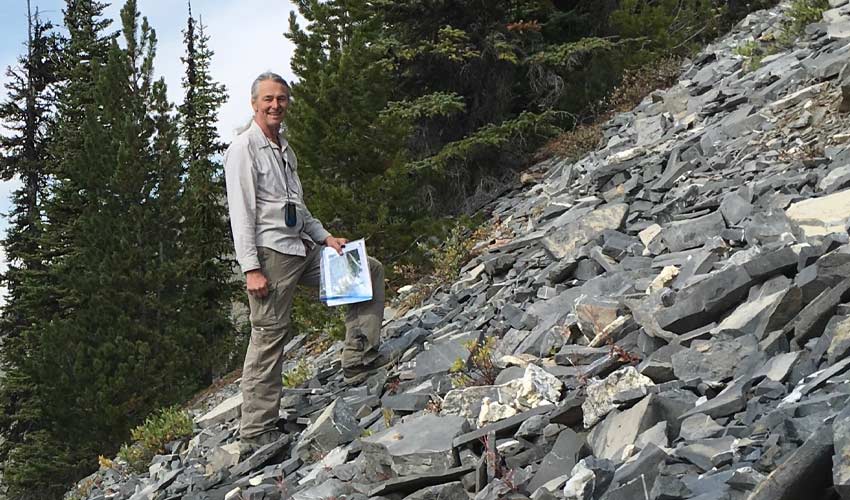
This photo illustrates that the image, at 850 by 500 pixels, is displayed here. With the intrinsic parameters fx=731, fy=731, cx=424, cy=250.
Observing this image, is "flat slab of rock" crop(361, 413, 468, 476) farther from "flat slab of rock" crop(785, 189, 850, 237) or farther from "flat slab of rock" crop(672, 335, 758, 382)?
"flat slab of rock" crop(785, 189, 850, 237)

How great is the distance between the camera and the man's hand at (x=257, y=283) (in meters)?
5.34

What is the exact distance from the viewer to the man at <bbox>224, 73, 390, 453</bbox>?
538cm

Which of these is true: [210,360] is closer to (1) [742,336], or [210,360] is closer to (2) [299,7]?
(2) [299,7]

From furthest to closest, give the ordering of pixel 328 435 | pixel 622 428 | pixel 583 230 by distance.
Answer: pixel 583 230 < pixel 328 435 < pixel 622 428

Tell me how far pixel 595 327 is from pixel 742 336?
3.59 feet

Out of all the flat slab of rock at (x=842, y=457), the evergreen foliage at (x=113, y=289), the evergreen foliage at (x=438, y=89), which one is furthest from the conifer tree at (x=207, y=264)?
the flat slab of rock at (x=842, y=457)

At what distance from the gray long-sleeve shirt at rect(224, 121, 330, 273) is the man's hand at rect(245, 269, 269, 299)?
5 centimetres

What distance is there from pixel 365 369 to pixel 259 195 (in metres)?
1.91

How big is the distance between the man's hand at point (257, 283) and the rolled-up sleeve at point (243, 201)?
0.15 ft

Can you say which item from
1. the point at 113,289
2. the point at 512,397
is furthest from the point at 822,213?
the point at 113,289

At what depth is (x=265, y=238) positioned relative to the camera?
5520 millimetres

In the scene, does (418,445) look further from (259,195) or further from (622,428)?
(259,195)

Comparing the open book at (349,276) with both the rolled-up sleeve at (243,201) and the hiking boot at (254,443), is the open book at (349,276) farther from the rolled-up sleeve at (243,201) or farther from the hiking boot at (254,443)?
the hiking boot at (254,443)

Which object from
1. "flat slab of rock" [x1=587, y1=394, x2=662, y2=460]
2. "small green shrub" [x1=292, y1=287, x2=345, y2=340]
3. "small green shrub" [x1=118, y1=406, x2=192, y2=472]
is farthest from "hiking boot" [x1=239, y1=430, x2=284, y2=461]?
"small green shrub" [x1=292, y1=287, x2=345, y2=340]
